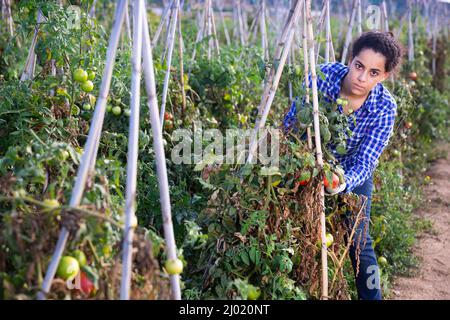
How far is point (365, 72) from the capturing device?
7.18 feet

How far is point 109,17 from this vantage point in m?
5.80

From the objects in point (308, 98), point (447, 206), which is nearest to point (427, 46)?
point (447, 206)

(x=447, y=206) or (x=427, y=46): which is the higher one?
(x=427, y=46)

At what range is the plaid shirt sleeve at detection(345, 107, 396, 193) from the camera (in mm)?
2137

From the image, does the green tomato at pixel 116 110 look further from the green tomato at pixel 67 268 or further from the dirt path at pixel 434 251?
the dirt path at pixel 434 251

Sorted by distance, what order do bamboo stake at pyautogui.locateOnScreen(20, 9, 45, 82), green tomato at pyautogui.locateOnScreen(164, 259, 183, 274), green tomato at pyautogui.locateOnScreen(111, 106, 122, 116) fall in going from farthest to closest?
green tomato at pyautogui.locateOnScreen(111, 106, 122, 116) < bamboo stake at pyautogui.locateOnScreen(20, 9, 45, 82) < green tomato at pyautogui.locateOnScreen(164, 259, 183, 274)

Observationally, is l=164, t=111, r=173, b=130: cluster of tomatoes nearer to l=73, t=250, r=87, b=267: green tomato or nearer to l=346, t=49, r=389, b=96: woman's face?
l=346, t=49, r=389, b=96: woman's face

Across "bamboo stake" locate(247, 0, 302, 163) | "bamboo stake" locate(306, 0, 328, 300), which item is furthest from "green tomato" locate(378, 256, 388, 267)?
"bamboo stake" locate(247, 0, 302, 163)

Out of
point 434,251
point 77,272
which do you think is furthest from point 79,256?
point 434,251

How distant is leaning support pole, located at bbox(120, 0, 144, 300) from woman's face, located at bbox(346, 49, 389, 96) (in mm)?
1049

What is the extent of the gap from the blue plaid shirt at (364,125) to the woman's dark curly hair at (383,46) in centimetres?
11

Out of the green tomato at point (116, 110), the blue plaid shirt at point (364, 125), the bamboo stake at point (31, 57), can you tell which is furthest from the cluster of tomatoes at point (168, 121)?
the blue plaid shirt at point (364, 125)
